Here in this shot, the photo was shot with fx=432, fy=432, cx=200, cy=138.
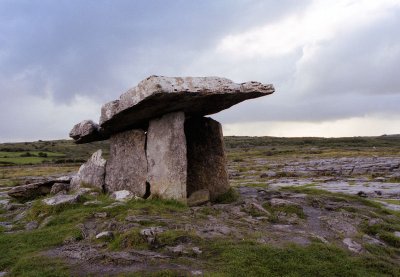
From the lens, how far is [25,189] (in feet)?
65.1

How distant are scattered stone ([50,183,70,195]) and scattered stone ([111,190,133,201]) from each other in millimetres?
3571

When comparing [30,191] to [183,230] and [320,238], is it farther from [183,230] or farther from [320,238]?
[320,238]

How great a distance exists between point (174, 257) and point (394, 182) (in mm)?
21069

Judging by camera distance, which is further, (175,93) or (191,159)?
(191,159)

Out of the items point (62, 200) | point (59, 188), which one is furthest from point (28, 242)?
point (59, 188)

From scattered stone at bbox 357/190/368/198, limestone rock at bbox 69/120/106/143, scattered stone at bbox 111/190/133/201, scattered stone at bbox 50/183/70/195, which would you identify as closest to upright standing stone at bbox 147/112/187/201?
scattered stone at bbox 111/190/133/201

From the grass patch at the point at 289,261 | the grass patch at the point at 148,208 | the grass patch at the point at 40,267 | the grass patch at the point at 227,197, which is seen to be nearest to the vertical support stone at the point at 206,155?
the grass patch at the point at 227,197

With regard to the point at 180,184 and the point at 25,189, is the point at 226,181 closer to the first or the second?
the point at 180,184

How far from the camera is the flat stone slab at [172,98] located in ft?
50.2

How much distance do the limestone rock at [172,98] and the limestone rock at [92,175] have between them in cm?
198

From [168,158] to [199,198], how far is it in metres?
2.08

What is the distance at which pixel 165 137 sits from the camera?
670 inches

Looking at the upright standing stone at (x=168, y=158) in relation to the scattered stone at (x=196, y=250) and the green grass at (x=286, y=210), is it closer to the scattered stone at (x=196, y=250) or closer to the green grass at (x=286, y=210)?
the green grass at (x=286, y=210)

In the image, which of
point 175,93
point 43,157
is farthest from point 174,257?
point 43,157
